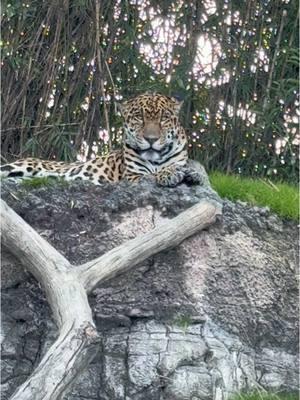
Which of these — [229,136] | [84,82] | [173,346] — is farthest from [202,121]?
[173,346]

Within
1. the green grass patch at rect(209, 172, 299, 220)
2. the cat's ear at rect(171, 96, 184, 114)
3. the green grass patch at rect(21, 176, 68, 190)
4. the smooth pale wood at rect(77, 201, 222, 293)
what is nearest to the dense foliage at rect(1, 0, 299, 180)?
the cat's ear at rect(171, 96, 184, 114)

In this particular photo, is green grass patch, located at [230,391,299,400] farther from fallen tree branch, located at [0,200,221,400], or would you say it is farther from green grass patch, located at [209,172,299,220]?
green grass patch, located at [209,172,299,220]

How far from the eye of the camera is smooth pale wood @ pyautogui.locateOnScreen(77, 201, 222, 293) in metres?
7.92

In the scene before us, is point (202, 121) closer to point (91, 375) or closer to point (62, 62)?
point (62, 62)

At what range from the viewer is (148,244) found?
322 inches

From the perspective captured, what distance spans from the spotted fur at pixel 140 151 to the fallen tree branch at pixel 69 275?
5.78 feet

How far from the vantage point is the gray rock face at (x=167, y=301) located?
26.4ft

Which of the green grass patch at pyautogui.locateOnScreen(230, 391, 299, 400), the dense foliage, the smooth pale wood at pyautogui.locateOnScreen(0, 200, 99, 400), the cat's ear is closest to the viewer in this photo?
the smooth pale wood at pyautogui.locateOnScreen(0, 200, 99, 400)

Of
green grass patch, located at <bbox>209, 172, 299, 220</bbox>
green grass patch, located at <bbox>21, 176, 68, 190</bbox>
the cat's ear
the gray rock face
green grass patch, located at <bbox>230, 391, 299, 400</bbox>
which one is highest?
the cat's ear

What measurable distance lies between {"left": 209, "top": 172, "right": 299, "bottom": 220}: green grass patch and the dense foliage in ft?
5.28

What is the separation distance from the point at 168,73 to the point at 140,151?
1.15 metres

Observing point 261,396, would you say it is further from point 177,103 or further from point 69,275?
point 177,103

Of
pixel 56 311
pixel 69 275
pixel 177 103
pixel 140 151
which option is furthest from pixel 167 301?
pixel 177 103

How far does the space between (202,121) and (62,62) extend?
4.21 feet
